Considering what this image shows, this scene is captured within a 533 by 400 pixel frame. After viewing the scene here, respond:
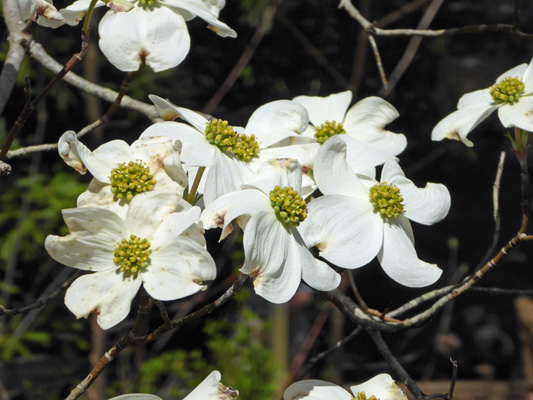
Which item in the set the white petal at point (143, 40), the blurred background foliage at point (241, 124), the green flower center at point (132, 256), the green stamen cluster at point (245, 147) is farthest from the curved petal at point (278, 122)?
the blurred background foliage at point (241, 124)

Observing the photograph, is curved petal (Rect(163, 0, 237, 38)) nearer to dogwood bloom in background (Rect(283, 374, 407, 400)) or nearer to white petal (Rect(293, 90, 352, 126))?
white petal (Rect(293, 90, 352, 126))

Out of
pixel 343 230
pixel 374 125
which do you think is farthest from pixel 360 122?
pixel 343 230

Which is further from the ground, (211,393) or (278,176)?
(278,176)

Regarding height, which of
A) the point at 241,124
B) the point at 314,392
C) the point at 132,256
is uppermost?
the point at 132,256

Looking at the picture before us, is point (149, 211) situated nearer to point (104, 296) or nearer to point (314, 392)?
point (104, 296)


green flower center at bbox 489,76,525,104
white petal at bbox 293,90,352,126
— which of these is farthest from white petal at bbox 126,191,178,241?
green flower center at bbox 489,76,525,104
